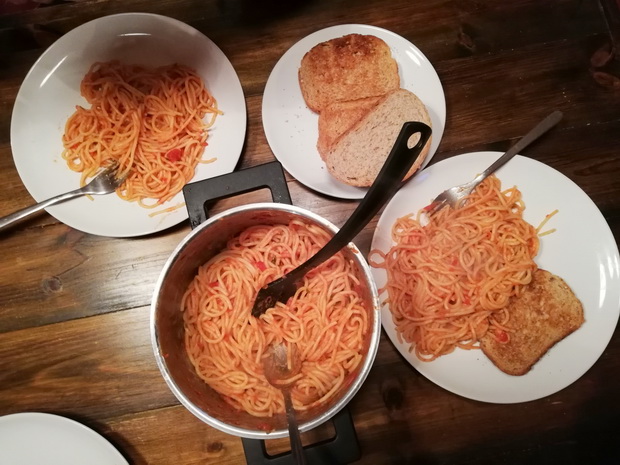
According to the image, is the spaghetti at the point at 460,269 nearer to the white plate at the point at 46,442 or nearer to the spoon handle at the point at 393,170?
the spoon handle at the point at 393,170

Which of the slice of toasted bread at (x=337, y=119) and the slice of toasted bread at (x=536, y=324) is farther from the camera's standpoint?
the slice of toasted bread at (x=337, y=119)

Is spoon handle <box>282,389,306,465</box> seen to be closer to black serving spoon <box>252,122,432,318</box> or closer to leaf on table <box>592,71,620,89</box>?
black serving spoon <box>252,122,432,318</box>

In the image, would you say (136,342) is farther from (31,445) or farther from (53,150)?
(53,150)

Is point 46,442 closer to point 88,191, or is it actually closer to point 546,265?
point 88,191

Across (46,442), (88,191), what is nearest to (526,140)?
(88,191)

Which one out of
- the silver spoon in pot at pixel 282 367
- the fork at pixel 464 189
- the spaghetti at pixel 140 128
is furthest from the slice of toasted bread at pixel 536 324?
the spaghetti at pixel 140 128
